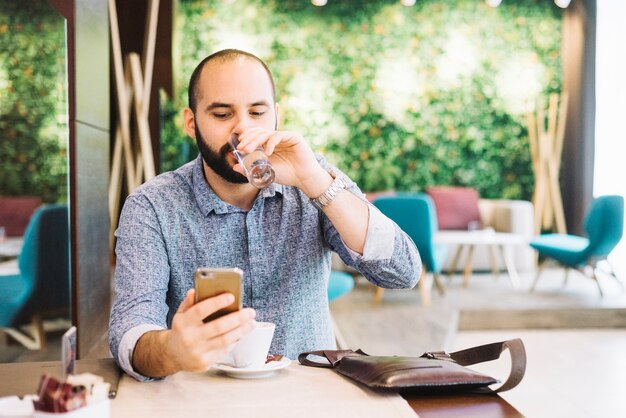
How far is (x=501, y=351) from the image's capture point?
114 cm

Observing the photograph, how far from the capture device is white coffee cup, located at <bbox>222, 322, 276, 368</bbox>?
3.84 feet

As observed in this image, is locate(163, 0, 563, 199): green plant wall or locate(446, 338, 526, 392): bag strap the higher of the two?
locate(163, 0, 563, 199): green plant wall

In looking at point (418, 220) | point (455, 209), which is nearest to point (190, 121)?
point (418, 220)

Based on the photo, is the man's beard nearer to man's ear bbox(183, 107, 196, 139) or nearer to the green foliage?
man's ear bbox(183, 107, 196, 139)

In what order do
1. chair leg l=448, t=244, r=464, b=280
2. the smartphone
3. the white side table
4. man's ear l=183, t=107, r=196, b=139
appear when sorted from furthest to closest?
chair leg l=448, t=244, r=464, b=280 < the white side table < man's ear l=183, t=107, r=196, b=139 < the smartphone

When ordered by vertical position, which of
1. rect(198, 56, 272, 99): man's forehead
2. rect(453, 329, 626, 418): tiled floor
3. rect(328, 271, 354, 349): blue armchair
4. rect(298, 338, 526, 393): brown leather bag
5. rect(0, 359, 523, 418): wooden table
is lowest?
rect(453, 329, 626, 418): tiled floor

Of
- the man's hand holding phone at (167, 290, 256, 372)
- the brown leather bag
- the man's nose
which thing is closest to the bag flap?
the brown leather bag

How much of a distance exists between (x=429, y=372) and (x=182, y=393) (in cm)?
39

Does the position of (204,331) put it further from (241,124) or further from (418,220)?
(418,220)

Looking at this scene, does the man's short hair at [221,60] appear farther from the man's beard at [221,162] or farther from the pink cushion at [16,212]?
the pink cushion at [16,212]

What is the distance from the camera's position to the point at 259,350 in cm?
118

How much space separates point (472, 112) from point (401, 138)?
89cm

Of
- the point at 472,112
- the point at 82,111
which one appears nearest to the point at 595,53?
the point at 472,112

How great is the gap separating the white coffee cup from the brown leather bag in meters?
0.14
